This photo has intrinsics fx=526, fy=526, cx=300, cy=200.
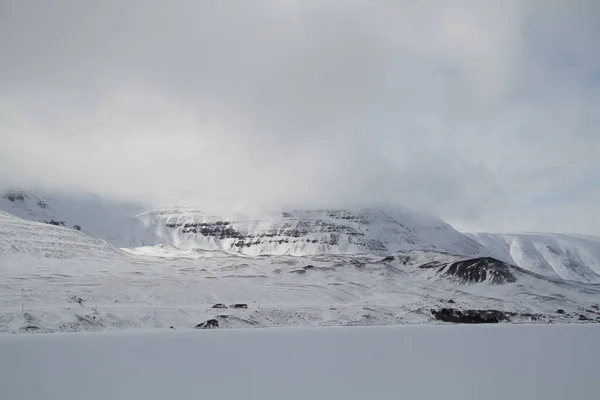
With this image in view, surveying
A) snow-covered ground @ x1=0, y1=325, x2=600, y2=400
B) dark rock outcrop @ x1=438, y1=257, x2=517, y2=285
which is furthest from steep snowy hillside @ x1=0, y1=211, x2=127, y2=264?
snow-covered ground @ x1=0, y1=325, x2=600, y2=400

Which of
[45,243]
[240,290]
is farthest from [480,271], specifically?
[45,243]

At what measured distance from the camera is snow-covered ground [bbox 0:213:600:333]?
71750 millimetres

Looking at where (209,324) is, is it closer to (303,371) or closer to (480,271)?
(303,371)

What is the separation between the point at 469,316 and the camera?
8531cm

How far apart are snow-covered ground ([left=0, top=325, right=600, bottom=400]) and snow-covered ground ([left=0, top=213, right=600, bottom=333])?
3336 cm

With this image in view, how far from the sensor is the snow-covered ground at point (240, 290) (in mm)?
71750

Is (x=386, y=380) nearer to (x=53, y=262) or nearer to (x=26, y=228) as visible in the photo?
(x=53, y=262)

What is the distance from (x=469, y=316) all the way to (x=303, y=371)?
67.2 meters

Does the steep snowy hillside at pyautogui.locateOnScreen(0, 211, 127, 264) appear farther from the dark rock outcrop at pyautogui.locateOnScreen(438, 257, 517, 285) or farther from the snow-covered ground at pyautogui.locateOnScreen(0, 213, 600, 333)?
the dark rock outcrop at pyautogui.locateOnScreen(438, 257, 517, 285)

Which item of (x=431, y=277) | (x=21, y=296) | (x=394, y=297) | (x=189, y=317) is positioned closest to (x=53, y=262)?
(x=21, y=296)

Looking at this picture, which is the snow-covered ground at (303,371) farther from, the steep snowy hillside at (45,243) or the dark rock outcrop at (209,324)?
the steep snowy hillside at (45,243)

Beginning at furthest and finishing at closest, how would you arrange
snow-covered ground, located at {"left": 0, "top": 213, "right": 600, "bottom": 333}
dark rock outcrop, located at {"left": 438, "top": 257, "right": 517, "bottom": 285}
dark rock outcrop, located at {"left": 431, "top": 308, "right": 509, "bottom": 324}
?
dark rock outcrop, located at {"left": 438, "top": 257, "right": 517, "bottom": 285} → dark rock outcrop, located at {"left": 431, "top": 308, "right": 509, "bottom": 324} → snow-covered ground, located at {"left": 0, "top": 213, "right": 600, "bottom": 333}

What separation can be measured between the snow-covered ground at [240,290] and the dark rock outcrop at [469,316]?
2.28 m

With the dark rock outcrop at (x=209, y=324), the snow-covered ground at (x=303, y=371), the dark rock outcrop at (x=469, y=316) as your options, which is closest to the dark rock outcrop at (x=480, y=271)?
the dark rock outcrop at (x=469, y=316)
